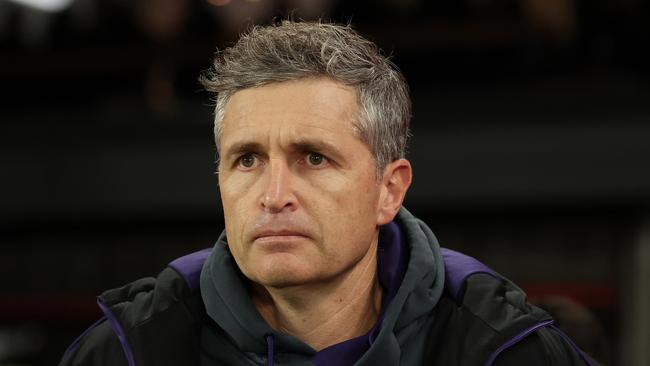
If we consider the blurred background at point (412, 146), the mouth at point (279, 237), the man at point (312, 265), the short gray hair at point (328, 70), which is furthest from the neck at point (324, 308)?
the blurred background at point (412, 146)

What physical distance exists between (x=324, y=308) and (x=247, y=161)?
0.34 m

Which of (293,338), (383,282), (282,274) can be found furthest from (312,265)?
(383,282)

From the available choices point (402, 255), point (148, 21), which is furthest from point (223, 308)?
point (148, 21)

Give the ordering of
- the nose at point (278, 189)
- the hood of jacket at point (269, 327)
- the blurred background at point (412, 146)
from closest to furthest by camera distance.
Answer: the nose at point (278, 189) → the hood of jacket at point (269, 327) → the blurred background at point (412, 146)

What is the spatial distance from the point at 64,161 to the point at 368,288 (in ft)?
20.2

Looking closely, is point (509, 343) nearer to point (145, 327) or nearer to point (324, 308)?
point (324, 308)

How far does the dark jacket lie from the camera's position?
1971mm

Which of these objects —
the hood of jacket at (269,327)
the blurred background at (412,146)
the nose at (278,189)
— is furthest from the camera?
the blurred background at (412,146)

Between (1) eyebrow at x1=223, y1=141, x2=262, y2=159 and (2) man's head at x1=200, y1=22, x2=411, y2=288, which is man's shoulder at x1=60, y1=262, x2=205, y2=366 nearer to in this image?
(2) man's head at x1=200, y1=22, x2=411, y2=288

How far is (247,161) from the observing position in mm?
2002

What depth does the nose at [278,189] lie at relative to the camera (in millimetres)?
1902

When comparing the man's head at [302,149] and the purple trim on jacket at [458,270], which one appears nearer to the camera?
the man's head at [302,149]

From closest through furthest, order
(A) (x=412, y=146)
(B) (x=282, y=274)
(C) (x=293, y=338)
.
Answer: (B) (x=282, y=274) < (C) (x=293, y=338) < (A) (x=412, y=146)

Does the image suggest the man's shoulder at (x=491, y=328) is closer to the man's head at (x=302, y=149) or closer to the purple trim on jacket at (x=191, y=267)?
the man's head at (x=302, y=149)
